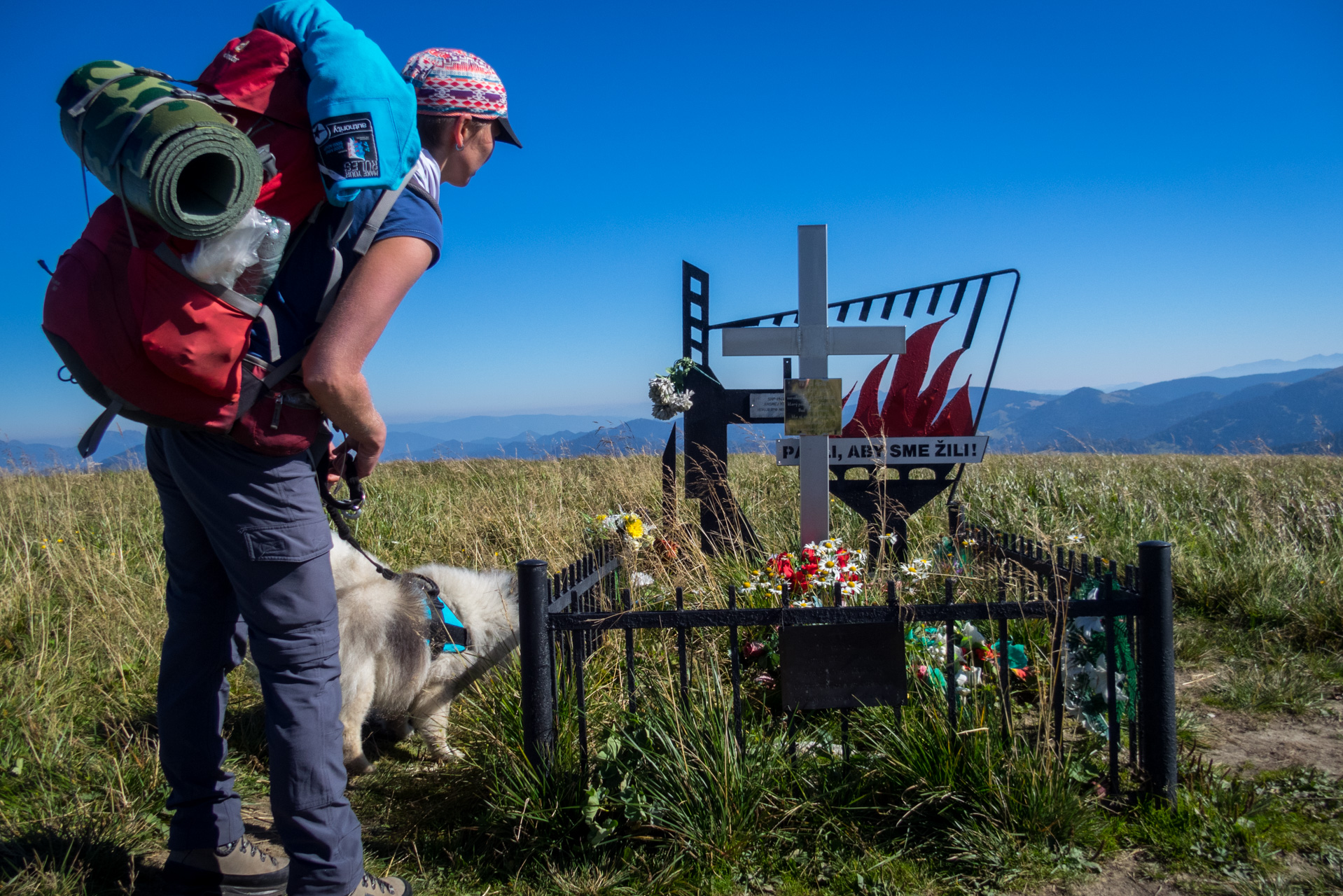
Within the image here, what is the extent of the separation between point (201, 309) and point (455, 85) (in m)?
0.79

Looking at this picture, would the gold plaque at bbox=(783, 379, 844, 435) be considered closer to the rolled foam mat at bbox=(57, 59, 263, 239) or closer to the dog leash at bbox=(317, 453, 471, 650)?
the dog leash at bbox=(317, 453, 471, 650)

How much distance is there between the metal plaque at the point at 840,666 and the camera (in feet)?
8.09

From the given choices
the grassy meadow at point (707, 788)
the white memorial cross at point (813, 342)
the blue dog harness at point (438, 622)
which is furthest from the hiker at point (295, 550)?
the white memorial cross at point (813, 342)

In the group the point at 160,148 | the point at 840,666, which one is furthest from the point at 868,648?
the point at 160,148

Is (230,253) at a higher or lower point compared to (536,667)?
higher

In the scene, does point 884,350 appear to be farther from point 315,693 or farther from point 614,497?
point 315,693

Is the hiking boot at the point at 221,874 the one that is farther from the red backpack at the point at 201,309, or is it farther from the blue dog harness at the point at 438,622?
the red backpack at the point at 201,309

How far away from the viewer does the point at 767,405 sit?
17.2 feet

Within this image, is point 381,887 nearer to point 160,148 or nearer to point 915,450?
point 160,148

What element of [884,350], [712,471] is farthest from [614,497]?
[884,350]

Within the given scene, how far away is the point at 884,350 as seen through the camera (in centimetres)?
473

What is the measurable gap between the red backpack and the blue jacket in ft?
0.22

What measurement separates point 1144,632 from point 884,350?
2.62 m

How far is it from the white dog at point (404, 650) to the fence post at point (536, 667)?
64 centimetres
